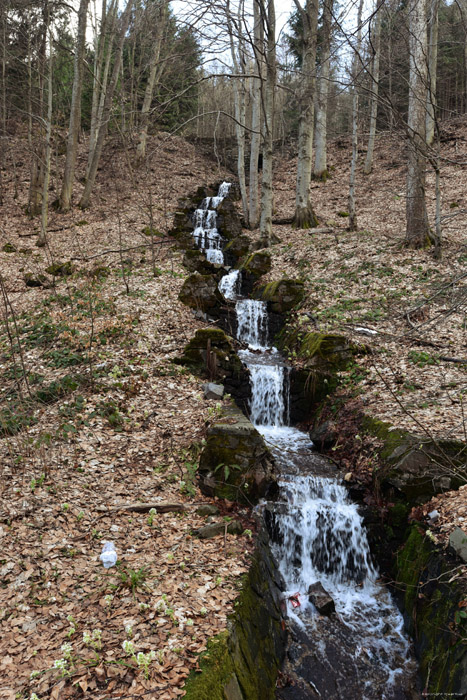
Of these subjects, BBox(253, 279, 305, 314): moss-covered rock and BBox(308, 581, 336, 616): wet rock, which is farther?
BBox(253, 279, 305, 314): moss-covered rock

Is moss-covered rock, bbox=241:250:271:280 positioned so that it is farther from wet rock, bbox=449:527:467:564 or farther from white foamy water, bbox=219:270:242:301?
wet rock, bbox=449:527:467:564

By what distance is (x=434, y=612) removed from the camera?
4238 mm

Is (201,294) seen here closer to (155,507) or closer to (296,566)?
(155,507)

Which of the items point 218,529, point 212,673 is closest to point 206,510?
point 218,529

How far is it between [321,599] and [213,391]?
373 centimetres

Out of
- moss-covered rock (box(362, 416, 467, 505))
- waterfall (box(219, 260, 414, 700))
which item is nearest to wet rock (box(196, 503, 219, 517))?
waterfall (box(219, 260, 414, 700))

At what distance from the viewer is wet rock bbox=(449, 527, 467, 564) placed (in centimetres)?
405

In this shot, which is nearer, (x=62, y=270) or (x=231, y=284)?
(x=62, y=270)

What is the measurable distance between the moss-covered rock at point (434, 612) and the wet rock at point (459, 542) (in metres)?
0.14

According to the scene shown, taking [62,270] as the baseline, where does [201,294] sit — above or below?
below

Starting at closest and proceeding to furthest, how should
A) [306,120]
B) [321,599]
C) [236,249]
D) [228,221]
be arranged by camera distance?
[321,599]
[306,120]
[236,249]
[228,221]

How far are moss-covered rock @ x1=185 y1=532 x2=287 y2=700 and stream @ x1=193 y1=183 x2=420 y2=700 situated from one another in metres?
0.27

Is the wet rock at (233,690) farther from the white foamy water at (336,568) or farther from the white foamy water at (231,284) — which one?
the white foamy water at (231,284)

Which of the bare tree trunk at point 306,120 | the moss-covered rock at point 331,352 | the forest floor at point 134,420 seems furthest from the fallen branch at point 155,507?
the bare tree trunk at point 306,120
